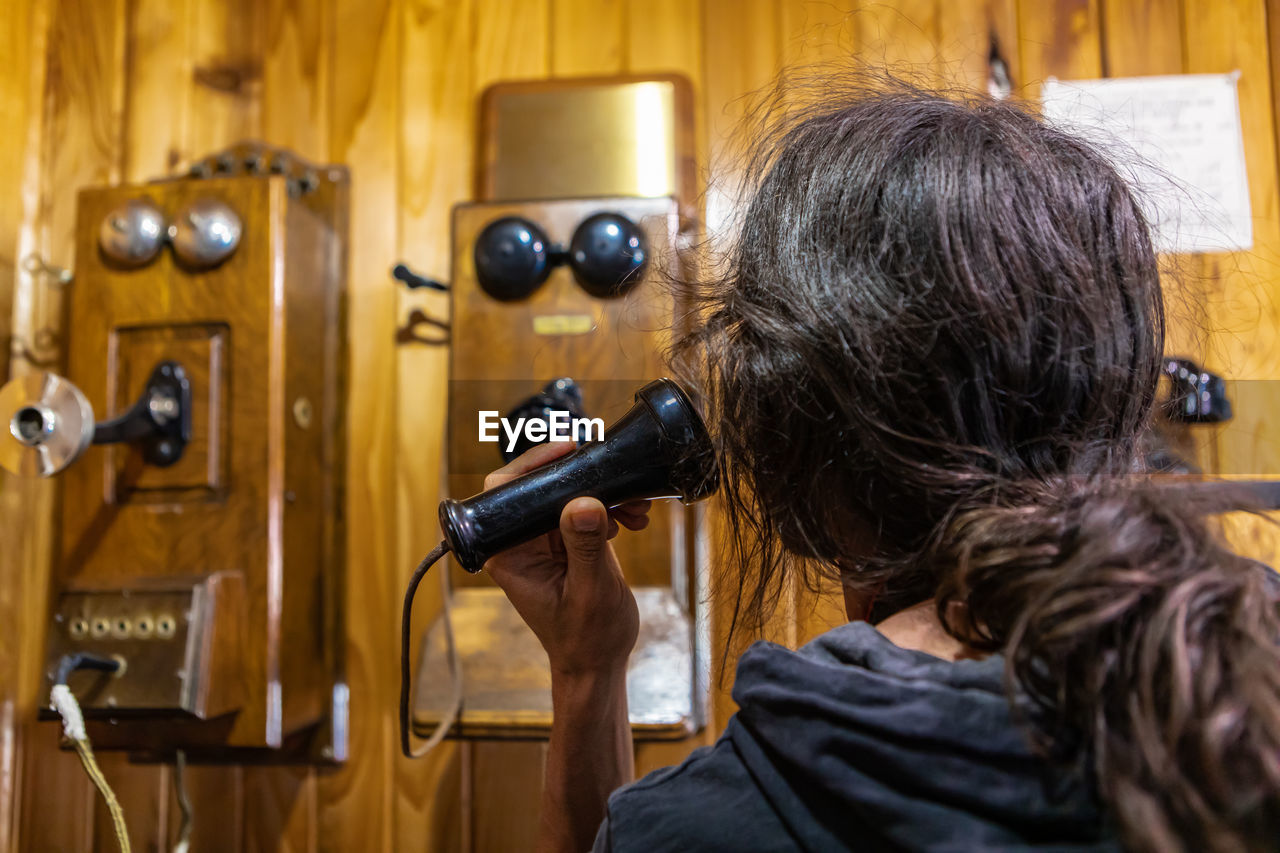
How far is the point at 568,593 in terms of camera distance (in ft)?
2.22

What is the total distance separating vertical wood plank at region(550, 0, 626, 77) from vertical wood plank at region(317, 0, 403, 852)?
0.20 meters

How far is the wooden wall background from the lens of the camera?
42.4 inches

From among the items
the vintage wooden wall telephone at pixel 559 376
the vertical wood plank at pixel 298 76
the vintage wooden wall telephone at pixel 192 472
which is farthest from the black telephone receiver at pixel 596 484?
the vertical wood plank at pixel 298 76

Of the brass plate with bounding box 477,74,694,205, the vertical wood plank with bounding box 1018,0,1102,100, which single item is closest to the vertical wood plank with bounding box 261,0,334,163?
the brass plate with bounding box 477,74,694,205

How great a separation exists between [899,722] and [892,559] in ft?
0.39

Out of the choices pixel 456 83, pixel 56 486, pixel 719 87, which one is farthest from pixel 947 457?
pixel 56 486

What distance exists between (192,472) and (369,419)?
0.67 ft

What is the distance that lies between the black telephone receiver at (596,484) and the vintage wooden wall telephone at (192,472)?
1.53 feet

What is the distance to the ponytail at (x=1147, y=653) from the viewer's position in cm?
34

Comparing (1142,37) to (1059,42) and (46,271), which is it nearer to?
(1059,42)

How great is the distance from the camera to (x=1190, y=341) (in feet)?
3.23

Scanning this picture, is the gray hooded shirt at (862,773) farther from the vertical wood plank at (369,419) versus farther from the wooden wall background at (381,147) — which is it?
the vertical wood plank at (369,419)

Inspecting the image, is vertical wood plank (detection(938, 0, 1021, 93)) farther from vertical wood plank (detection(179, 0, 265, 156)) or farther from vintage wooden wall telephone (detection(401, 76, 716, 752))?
vertical wood plank (detection(179, 0, 265, 156))

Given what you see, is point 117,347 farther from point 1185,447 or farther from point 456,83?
point 1185,447
